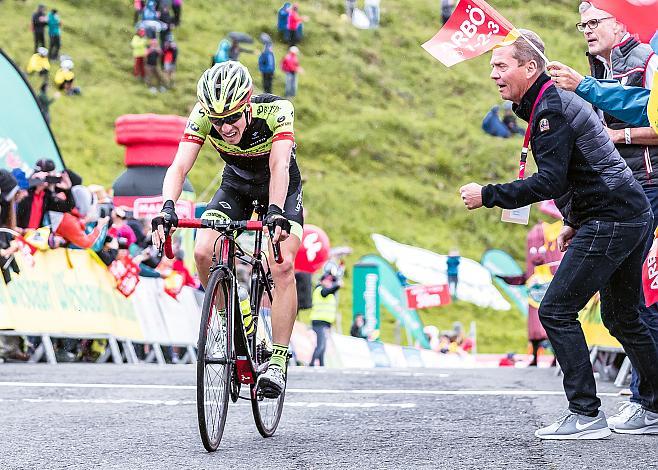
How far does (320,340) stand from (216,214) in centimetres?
1404

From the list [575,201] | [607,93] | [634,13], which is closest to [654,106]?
[607,93]

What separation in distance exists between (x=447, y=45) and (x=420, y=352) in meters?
18.7

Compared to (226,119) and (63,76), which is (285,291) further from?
(63,76)

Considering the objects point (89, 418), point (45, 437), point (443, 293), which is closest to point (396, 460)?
point (45, 437)

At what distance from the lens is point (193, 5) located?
2566 inches

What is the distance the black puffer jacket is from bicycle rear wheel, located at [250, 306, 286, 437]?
4.77 ft

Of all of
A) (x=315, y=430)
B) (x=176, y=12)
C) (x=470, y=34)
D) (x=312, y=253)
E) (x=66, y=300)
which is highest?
→ (x=176, y=12)

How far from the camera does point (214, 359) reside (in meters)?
6.05

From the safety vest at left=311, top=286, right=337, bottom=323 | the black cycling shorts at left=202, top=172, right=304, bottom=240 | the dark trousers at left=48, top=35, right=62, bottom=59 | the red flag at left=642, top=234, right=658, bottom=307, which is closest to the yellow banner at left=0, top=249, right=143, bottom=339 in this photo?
the safety vest at left=311, top=286, right=337, bottom=323

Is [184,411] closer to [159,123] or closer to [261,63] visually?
[159,123]

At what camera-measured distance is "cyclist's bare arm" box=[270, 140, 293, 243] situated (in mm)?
Answer: 6551

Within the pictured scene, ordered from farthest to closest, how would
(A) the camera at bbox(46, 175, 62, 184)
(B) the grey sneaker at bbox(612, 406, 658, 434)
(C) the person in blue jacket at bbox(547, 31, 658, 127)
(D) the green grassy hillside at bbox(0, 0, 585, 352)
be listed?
(D) the green grassy hillside at bbox(0, 0, 585, 352)
(A) the camera at bbox(46, 175, 62, 184)
(B) the grey sneaker at bbox(612, 406, 658, 434)
(C) the person in blue jacket at bbox(547, 31, 658, 127)

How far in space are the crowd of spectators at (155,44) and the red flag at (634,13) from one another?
3976cm

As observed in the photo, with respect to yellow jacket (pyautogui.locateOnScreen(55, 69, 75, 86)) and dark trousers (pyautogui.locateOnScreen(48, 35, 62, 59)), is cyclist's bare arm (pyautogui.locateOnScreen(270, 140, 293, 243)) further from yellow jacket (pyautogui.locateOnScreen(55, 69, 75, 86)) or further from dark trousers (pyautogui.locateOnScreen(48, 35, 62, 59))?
dark trousers (pyautogui.locateOnScreen(48, 35, 62, 59))
